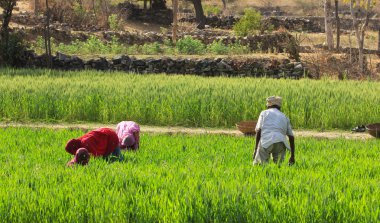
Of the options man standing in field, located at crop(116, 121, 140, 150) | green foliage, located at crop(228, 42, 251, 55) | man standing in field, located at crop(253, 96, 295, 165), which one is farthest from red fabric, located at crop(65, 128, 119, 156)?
green foliage, located at crop(228, 42, 251, 55)

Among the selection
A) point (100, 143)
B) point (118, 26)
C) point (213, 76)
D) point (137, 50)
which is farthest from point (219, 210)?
point (118, 26)

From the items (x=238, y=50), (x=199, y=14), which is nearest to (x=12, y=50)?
(x=238, y=50)

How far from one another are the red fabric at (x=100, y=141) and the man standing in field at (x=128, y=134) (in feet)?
3.69

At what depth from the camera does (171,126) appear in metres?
17.8

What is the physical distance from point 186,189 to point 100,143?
9.96 feet

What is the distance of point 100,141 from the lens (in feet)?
36.3

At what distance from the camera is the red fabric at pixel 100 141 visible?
1087 cm

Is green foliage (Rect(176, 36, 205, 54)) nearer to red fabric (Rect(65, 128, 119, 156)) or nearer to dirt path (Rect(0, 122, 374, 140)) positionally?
dirt path (Rect(0, 122, 374, 140))

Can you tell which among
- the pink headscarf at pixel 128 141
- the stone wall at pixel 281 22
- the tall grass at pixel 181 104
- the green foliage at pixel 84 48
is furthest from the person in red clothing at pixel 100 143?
the stone wall at pixel 281 22

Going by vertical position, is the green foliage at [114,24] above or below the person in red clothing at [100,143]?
above

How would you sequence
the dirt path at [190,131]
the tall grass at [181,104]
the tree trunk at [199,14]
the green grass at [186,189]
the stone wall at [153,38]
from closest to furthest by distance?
1. the green grass at [186,189]
2. the dirt path at [190,131]
3. the tall grass at [181,104]
4. the stone wall at [153,38]
5. the tree trunk at [199,14]

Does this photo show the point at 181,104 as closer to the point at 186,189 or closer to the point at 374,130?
the point at 374,130

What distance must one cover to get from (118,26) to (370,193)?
31.8 m

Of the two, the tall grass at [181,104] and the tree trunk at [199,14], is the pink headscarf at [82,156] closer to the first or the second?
the tall grass at [181,104]
